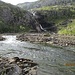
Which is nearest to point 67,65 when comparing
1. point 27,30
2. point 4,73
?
point 4,73

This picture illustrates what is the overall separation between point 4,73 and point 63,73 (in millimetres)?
13110

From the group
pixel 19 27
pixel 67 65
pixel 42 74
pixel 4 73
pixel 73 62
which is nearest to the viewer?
pixel 4 73

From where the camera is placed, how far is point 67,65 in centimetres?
5078

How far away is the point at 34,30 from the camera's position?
177625mm

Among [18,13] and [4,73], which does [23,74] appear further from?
[18,13]

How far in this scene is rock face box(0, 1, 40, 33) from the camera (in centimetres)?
16640

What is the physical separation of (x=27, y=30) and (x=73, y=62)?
121780 mm

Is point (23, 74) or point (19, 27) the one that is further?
point (19, 27)

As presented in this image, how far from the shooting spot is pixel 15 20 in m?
180

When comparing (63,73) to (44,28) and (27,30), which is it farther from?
(44,28)

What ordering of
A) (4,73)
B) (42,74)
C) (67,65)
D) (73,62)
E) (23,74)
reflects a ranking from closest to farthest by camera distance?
(4,73) < (23,74) < (42,74) < (67,65) < (73,62)

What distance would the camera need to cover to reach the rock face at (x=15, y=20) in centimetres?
16640

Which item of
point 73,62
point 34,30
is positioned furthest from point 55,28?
point 73,62

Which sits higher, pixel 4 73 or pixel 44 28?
pixel 4 73
